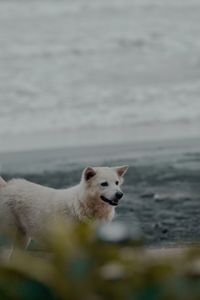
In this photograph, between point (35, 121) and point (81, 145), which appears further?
point (35, 121)

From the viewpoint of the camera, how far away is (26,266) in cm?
114

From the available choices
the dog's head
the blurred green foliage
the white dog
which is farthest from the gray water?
the blurred green foliage

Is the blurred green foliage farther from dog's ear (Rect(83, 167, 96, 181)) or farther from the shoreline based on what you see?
the shoreline

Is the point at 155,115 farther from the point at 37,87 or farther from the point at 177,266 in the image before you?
the point at 177,266

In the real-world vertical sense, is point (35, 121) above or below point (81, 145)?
above

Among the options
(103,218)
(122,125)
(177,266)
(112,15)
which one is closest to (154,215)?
(103,218)

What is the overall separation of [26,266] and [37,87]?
22.0 meters

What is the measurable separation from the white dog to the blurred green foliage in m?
6.64

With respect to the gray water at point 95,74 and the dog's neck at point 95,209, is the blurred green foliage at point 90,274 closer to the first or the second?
the dog's neck at point 95,209

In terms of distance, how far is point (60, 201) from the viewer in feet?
26.5

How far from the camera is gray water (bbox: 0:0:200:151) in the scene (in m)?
17.8

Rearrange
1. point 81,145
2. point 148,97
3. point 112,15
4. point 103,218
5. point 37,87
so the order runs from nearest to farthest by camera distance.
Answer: point 103,218 → point 81,145 → point 148,97 → point 37,87 → point 112,15

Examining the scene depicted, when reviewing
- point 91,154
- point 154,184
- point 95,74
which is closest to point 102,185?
point 154,184

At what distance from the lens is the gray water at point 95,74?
1783cm
